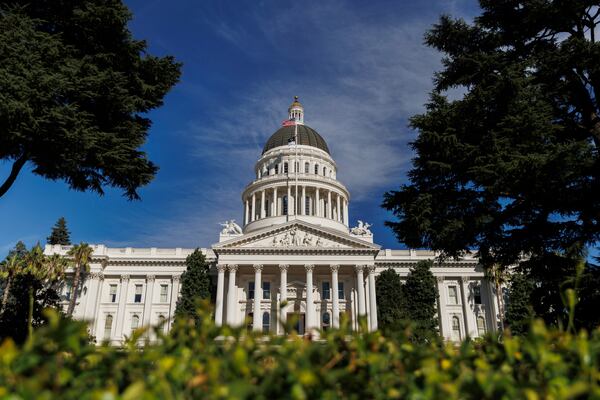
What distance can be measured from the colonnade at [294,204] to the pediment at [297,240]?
43.1 ft

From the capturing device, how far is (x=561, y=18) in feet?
54.0

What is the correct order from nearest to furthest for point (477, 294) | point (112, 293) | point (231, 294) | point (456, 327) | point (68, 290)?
point (231, 294) → point (68, 290) → point (456, 327) → point (477, 294) → point (112, 293)

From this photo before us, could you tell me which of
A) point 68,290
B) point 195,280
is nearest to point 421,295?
point 195,280

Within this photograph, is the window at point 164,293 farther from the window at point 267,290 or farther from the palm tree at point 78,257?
the window at point 267,290

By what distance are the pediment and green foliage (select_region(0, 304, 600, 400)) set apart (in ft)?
156

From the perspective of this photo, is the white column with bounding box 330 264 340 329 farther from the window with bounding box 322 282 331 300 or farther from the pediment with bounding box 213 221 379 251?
the window with bounding box 322 282 331 300

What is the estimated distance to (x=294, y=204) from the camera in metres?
66.9

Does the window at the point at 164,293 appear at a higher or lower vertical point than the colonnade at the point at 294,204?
lower

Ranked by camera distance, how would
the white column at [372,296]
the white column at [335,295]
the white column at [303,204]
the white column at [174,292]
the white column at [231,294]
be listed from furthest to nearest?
1. the white column at [303,204]
2. the white column at [174,292]
3. the white column at [335,295]
4. the white column at [231,294]
5. the white column at [372,296]

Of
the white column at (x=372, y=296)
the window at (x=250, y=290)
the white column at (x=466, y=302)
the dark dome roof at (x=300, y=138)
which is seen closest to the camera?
the white column at (x=372, y=296)

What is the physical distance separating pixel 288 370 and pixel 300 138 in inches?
2948

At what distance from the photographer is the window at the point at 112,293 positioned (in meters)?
56.9

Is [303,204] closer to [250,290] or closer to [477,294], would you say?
[250,290]

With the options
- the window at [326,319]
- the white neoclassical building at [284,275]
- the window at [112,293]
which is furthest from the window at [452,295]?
the window at [112,293]
